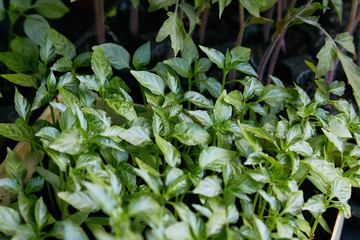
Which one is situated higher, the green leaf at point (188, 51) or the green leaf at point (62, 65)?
the green leaf at point (188, 51)

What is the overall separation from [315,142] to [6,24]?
1.09 meters

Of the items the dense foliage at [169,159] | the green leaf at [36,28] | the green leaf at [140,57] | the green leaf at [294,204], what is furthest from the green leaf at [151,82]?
the green leaf at [36,28]

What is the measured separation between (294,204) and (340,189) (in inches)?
4.2

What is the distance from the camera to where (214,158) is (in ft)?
2.09

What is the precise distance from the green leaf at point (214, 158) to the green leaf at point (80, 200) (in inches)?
7.2

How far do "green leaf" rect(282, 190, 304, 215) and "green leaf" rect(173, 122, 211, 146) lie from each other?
6.5 inches

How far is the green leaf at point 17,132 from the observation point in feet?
2.14

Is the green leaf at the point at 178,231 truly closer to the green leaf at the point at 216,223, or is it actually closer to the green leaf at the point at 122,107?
the green leaf at the point at 216,223

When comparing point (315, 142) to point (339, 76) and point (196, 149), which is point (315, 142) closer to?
point (196, 149)

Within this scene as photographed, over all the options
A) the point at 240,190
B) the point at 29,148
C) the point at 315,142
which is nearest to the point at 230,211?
the point at 240,190

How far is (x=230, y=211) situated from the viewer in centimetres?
58

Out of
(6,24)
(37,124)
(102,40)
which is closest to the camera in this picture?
(37,124)

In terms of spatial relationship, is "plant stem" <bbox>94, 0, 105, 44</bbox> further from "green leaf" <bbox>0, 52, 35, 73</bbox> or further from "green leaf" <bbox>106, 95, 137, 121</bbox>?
"green leaf" <bbox>106, 95, 137, 121</bbox>

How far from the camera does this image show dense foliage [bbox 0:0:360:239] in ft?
1.81
